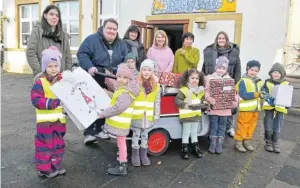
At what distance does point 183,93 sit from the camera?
360 cm

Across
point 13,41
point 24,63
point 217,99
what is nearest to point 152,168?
point 217,99

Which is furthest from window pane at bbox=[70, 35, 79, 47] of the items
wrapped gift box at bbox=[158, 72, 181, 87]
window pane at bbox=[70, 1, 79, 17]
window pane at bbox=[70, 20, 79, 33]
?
wrapped gift box at bbox=[158, 72, 181, 87]

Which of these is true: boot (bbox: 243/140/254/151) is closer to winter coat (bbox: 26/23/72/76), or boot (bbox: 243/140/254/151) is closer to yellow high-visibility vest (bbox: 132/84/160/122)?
yellow high-visibility vest (bbox: 132/84/160/122)

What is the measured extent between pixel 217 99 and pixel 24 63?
13339 mm


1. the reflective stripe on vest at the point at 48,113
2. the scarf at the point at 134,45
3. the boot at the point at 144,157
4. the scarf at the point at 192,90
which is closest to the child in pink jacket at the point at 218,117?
the scarf at the point at 192,90

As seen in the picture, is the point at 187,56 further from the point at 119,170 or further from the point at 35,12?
the point at 35,12

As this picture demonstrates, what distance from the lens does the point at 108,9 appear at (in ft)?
38.4

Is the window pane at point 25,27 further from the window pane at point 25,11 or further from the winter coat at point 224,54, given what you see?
the winter coat at point 224,54

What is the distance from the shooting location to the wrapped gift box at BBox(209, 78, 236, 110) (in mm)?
3742

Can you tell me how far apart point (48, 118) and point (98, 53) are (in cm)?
113

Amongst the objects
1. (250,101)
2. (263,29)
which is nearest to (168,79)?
(250,101)

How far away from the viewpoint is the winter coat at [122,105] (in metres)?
2.97

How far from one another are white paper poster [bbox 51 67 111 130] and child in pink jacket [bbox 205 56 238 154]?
1.51 m

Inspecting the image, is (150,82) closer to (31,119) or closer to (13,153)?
(13,153)
